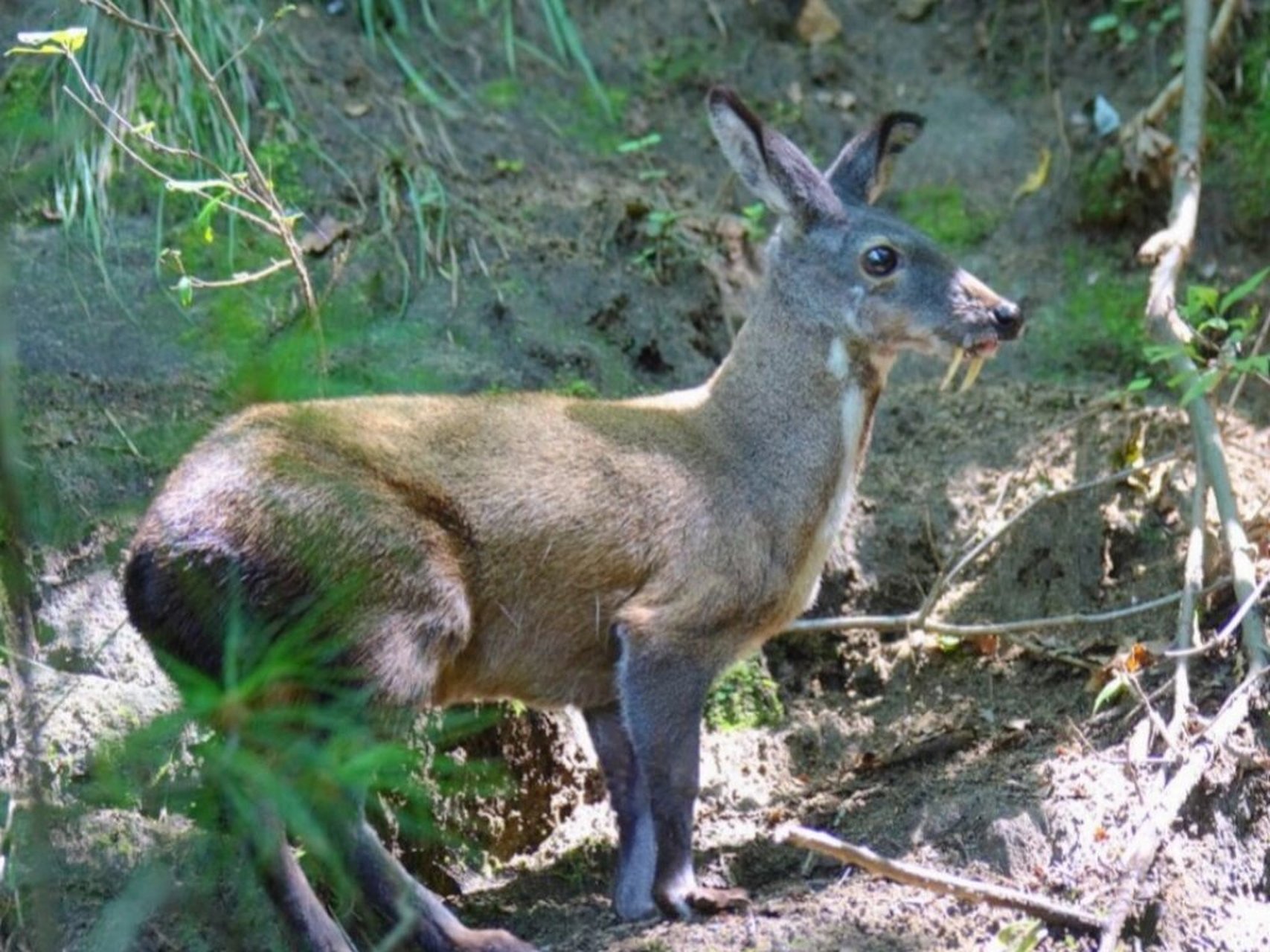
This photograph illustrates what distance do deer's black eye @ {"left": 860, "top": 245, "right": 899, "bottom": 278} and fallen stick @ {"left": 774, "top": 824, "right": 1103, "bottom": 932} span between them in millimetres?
2261

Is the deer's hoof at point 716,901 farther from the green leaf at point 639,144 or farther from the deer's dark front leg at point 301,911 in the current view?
the green leaf at point 639,144

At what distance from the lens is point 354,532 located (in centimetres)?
570

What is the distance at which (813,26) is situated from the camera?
10.5 m

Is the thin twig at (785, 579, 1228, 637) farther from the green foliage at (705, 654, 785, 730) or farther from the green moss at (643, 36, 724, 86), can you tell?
the green moss at (643, 36, 724, 86)

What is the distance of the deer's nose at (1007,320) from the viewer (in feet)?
22.6

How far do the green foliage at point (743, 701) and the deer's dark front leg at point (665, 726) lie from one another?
1.25 meters

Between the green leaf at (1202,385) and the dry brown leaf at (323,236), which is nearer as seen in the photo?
the green leaf at (1202,385)

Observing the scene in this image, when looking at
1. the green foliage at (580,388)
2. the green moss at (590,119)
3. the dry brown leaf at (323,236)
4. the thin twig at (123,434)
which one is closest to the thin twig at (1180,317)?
the green foliage at (580,388)

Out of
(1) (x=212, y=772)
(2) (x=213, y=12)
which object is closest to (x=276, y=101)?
(2) (x=213, y=12)

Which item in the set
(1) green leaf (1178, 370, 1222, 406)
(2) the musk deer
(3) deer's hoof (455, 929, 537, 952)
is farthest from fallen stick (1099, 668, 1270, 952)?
(3) deer's hoof (455, 929, 537, 952)

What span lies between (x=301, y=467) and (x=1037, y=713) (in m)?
3.00

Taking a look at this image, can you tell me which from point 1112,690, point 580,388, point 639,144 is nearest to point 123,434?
point 580,388

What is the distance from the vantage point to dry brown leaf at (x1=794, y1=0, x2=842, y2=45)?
413 inches

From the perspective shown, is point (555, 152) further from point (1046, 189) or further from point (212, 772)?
point (212, 772)
